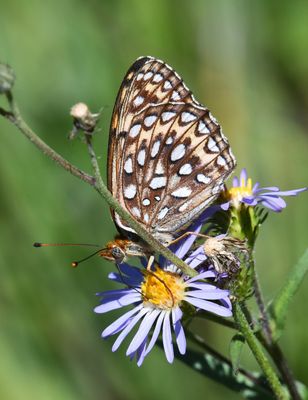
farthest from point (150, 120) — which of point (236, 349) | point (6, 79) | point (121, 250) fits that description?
point (6, 79)

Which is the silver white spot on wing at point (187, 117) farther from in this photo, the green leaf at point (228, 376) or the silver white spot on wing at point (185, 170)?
the green leaf at point (228, 376)

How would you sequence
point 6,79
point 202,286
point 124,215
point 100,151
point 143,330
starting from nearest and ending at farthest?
point 6,79
point 124,215
point 202,286
point 143,330
point 100,151

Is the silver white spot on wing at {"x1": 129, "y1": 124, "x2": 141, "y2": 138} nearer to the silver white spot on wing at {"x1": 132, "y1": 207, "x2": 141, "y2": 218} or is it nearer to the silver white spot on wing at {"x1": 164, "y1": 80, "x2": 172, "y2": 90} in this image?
the silver white spot on wing at {"x1": 164, "y1": 80, "x2": 172, "y2": 90}

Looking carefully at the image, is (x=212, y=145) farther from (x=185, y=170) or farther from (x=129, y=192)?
(x=129, y=192)

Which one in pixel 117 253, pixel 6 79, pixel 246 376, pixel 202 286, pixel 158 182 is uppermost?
pixel 6 79

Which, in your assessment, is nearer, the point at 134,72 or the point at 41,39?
the point at 134,72

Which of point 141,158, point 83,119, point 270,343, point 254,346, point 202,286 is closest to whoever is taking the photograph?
point 83,119

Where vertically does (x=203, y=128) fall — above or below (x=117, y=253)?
above

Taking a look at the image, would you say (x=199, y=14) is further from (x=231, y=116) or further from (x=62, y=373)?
(x=62, y=373)

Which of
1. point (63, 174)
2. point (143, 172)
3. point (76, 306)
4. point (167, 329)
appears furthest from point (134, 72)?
point (63, 174)
